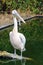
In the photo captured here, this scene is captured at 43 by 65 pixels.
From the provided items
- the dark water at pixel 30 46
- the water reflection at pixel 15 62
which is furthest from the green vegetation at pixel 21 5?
the water reflection at pixel 15 62

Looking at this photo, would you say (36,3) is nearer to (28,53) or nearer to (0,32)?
(0,32)

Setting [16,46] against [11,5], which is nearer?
[16,46]


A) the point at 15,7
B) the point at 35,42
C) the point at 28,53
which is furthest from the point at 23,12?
the point at 28,53

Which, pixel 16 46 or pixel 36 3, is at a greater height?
pixel 16 46

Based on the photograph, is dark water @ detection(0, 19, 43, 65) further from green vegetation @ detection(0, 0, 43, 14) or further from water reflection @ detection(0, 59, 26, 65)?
green vegetation @ detection(0, 0, 43, 14)

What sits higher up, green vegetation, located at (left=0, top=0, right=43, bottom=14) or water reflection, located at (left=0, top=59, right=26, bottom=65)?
water reflection, located at (left=0, top=59, right=26, bottom=65)

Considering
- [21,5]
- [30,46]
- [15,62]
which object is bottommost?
[21,5]

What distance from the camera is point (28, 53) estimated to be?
851 centimetres

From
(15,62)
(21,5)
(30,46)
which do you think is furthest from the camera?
(21,5)

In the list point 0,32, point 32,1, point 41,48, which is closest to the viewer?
point 41,48

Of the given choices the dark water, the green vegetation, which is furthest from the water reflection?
the green vegetation

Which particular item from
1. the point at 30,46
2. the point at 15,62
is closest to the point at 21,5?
the point at 30,46

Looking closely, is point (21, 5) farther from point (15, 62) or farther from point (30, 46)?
point (15, 62)

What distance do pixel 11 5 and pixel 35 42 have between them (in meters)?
8.12
